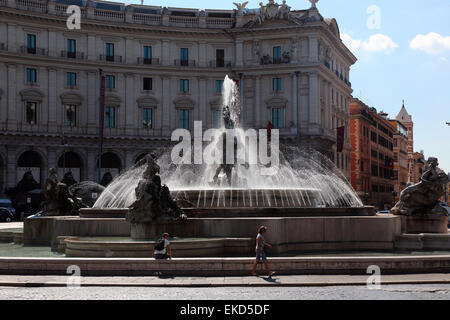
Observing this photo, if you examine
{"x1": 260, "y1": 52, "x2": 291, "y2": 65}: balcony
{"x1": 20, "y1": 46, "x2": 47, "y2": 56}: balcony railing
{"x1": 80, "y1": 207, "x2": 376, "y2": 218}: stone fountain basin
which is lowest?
{"x1": 80, "y1": 207, "x2": 376, "y2": 218}: stone fountain basin

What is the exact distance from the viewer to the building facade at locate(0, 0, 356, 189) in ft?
209

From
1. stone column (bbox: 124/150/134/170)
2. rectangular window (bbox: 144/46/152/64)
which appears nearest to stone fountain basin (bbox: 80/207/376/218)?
stone column (bbox: 124/150/134/170)

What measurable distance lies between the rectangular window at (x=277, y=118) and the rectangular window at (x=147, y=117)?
1368 cm

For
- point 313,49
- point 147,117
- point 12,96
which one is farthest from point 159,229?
point 313,49

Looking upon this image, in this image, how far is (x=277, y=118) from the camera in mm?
71438

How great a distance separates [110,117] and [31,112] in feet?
27.1

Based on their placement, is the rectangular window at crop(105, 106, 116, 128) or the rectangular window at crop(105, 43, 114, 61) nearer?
the rectangular window at crop(105, 106, 116, 128)

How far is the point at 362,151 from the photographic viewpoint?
92.9 meters

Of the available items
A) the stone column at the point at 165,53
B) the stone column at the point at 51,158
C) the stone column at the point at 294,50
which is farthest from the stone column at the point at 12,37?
the stone column at the point at 294,50

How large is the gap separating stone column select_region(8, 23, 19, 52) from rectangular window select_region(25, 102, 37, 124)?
5.60 meters

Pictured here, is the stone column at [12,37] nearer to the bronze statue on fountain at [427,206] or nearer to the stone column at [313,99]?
the stone column at [313,99]

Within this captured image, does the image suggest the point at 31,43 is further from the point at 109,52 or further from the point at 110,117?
the point at 110,117

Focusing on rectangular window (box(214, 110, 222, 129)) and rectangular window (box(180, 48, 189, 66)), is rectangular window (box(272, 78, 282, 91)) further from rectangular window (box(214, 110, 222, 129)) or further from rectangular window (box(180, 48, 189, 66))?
rectangular window (box(180, 48, 189, 66))

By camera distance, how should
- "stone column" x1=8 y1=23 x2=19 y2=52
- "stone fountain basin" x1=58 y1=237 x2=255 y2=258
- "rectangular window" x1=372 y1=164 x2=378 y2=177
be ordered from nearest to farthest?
"stone fountain basin" x1=58 y1=237 x2=255 y2=258
"stone column" x1=8 y1=23 x2=19 y2=52
"rectangular window" x1=372 y1=164 x2=378 y2=177
